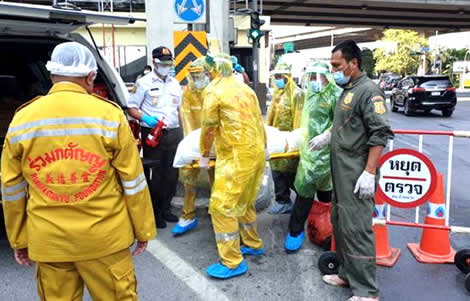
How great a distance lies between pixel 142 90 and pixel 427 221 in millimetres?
3102

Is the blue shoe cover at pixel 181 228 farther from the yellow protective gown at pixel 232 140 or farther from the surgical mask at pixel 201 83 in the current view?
the surgical mask at pixel 201 83

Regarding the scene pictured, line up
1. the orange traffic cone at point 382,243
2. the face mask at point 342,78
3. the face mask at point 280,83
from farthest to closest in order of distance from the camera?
1. the face mask at point 280,83
2. the orange traffic cone at point 382,243
3. the face mask at point 342,78

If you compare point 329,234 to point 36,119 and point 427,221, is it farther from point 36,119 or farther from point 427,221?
point 36,119

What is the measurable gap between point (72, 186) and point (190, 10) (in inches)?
172

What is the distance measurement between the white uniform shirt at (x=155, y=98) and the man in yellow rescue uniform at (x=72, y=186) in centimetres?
252

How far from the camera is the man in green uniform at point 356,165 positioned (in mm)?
2918

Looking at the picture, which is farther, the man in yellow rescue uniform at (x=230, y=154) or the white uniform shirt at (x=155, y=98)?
the white uniform shirt at (x=155, y=98)

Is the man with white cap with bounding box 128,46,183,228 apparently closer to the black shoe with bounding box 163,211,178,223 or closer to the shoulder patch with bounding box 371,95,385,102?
the black shoe with bounding box 163,211,178,223

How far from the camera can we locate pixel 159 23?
7312 mm

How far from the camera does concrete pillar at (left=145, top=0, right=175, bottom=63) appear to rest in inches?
285

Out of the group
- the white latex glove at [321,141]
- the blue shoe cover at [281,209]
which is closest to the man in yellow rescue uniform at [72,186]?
the white latex glove at [321,141]

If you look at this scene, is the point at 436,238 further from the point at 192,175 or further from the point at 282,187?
the point at 192,175

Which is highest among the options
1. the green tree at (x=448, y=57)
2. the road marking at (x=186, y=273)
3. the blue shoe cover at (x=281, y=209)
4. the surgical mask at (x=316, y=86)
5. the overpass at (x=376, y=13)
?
the overpass at (x=376, y=13)

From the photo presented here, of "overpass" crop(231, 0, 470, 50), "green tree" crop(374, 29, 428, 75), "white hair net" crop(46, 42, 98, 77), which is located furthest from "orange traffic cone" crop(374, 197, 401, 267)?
"green tree" crop(374, 29, 428, 75)
